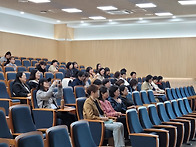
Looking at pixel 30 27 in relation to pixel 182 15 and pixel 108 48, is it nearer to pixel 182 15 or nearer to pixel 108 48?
pixel 108 48

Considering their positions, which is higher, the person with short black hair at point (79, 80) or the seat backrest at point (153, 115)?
Result: the person with short black hair at point (79, 80)

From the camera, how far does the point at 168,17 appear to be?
18531mm

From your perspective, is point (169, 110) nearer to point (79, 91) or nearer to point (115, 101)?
point (115, 101)

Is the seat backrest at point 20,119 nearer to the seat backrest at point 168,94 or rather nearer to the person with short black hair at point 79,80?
the person with short black hair at point 79,80

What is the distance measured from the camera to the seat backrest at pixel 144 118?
223 inches

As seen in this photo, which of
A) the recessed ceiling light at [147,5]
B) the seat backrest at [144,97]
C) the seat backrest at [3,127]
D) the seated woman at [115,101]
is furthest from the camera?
the recessed ceiling light at [147,5]

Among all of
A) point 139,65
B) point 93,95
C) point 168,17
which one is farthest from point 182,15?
point 93,95

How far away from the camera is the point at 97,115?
5.90 metres

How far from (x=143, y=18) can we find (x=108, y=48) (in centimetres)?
352

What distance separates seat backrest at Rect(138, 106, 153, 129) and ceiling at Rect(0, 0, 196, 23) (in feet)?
29.5

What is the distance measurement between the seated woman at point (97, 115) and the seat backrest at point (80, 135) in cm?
188

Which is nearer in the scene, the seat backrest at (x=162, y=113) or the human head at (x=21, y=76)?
the seat backrest at (x=162, y=113)

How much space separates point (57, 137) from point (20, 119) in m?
1.48

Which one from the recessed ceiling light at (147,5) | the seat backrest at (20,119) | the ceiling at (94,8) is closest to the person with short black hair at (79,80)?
the seat backrest at (20,119)
